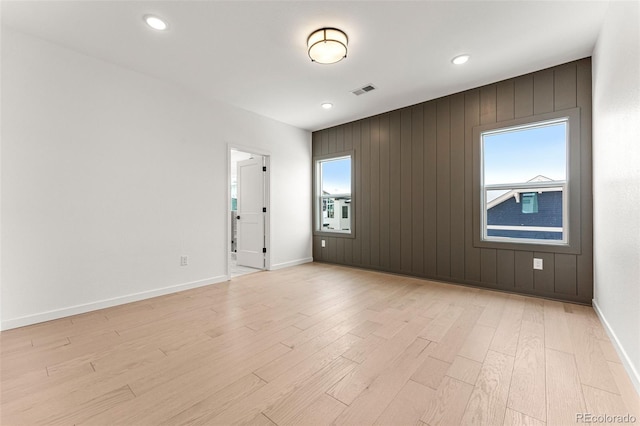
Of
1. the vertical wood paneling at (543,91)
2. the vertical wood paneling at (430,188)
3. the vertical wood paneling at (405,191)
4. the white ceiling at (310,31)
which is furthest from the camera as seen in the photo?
the vertical wood paneling at (405,191)

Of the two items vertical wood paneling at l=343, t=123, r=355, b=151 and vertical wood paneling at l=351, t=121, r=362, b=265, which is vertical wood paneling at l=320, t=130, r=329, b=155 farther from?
vertical wood paneling at l=351, t=121, r=362, b=265

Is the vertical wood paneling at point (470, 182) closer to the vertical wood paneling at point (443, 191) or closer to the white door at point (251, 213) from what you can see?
the vertical wood paneling at point (443, 191)

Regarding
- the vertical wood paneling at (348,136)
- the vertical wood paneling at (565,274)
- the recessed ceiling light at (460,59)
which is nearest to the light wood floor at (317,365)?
the vertical wood paneling at (565,274)

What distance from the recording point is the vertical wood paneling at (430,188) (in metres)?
3.89

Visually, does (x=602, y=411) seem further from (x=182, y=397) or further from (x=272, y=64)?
(x=272, y=64)

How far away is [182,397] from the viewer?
1.49m

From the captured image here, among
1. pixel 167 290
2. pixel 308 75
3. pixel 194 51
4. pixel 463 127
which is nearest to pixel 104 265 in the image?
pixel 167 290

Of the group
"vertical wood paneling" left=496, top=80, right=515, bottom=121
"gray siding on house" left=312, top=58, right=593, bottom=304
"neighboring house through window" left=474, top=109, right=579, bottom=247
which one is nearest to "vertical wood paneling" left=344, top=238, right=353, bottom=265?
"gray siding on house" left=312, top=58, right=593, bottom=304

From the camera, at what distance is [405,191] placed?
421 cm

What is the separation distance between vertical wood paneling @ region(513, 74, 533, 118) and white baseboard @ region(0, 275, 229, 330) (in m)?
4.64

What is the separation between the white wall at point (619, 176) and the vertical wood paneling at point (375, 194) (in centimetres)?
259

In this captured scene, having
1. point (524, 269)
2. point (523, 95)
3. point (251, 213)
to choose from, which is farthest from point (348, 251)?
point (523, 95)

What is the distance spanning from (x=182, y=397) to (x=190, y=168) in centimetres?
289

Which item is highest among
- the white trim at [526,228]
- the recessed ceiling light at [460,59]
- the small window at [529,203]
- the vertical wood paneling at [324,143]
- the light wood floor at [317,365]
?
the recessed ceiling light at [460,59]
